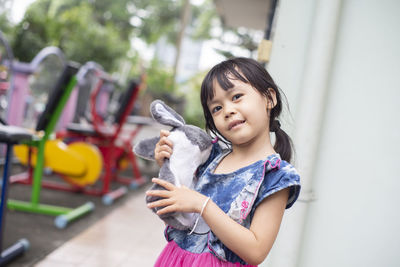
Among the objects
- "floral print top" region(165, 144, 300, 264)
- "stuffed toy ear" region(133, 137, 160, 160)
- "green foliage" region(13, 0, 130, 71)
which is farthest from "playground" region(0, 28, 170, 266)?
"green foliage" region(13, 0, 130, 71)

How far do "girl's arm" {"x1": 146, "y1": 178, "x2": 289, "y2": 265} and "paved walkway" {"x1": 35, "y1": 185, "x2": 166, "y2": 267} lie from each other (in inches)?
66.5

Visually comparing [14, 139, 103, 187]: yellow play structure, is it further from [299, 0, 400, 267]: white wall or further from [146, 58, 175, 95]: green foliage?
[146, 58, 175, 95]: green foliage

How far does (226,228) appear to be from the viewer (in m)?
0.83

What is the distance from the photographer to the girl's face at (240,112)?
92 cm

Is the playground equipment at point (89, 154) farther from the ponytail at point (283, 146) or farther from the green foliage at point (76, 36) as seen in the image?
the green foliage at point (76, 36)

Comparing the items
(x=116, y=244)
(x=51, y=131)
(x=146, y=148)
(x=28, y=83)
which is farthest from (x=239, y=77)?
(x=28, y=83)

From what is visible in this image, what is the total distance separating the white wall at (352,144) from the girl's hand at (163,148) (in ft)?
2.11

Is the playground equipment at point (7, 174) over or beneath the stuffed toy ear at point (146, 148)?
beneath

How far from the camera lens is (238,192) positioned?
0.92m

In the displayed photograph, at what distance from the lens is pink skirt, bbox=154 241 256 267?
0.91 metres

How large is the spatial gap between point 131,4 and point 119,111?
12.9 meters

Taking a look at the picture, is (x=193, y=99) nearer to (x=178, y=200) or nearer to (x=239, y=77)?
(x=239, y=77)

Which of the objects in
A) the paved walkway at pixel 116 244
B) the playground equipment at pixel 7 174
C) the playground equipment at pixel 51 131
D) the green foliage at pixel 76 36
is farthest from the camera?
the green foliage at pixel 76 36

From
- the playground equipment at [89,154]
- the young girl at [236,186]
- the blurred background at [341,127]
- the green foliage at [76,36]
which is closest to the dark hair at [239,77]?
the young girl at [236,186]
